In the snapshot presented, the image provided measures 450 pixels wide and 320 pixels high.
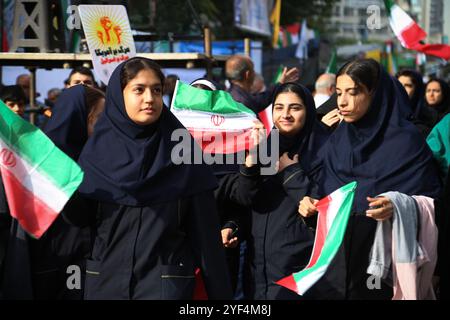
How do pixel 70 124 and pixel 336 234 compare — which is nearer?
pixel 336 234

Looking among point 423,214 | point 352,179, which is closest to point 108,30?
point 352,179

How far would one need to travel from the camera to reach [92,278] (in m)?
3.97

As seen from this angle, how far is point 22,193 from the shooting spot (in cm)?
385

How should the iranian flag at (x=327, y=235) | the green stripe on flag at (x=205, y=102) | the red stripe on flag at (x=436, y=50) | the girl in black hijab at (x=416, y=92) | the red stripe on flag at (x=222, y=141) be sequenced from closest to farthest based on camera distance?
the iranian flag at (x=327, y=235) < the red stripe on flag at (x=222, y=141) < the green stripe on flag at (x=205, y=102) < the girl in black hijab at (x=416, y=92) < the red stripe on flag at (x=436, y=50)

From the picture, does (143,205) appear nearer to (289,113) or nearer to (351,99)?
(351,99)

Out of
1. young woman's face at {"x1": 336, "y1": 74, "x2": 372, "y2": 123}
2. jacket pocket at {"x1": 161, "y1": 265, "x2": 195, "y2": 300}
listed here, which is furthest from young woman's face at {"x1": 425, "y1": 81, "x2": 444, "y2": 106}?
jacket pocket at {"x1": 161, "y1": 265, "x2": 195, "y2": 300}

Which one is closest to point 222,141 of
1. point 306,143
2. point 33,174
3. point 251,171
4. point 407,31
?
point 306,143

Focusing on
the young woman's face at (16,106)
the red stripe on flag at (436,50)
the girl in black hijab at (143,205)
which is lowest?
the girl in black hijab at (143,205)

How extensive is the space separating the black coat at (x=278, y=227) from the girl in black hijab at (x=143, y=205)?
0.85m

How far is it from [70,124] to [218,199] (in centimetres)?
111

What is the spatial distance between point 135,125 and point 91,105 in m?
0.76

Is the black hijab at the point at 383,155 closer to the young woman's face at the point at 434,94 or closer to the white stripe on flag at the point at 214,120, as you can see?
the white stripe on flag at the point at 214,120

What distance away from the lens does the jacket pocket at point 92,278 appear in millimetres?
3948

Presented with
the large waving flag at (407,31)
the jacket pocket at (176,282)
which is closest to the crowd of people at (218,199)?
the jacket pocket at (176,282)
